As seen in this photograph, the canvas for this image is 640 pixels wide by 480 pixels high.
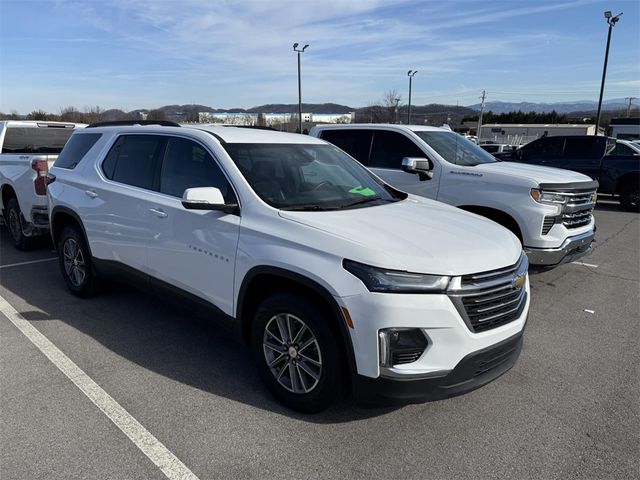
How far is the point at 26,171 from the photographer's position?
A: 6910mm

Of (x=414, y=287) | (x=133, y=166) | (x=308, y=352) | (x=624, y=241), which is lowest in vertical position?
(x=624, y=241)

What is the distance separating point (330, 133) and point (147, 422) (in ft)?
19.0

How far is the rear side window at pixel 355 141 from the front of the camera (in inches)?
292

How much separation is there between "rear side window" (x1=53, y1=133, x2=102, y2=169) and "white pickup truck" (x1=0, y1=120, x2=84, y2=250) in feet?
4.57

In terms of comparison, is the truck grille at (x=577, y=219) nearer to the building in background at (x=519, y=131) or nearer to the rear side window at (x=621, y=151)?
the rear side window at (x=621, y=151)

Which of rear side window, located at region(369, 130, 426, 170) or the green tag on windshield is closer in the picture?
the green tag on windshield

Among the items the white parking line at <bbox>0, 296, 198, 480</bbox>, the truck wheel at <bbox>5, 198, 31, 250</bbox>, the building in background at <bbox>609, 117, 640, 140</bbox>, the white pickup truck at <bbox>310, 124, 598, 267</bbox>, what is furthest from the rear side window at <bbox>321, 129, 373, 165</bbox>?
the building in background at <bbox>609, 117, 640, 140</bbox>

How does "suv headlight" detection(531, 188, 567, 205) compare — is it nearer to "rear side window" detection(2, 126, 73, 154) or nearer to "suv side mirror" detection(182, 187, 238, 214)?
"suv side mirror" detection(182, 187, 238, 214)

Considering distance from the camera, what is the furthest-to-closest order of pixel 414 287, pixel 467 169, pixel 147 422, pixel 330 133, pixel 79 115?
pixel 79 115
pixel 330 133
pixel 467 169
pixel 147 422
pixel 414 287

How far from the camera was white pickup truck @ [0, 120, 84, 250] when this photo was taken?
6.79 metres

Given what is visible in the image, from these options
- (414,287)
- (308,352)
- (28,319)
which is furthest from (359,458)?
(28,319)

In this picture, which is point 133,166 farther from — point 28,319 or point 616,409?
point 616,409

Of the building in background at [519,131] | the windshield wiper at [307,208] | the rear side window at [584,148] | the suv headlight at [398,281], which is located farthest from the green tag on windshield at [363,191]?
the building in background at [519,131]

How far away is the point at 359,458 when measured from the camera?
2.76m
